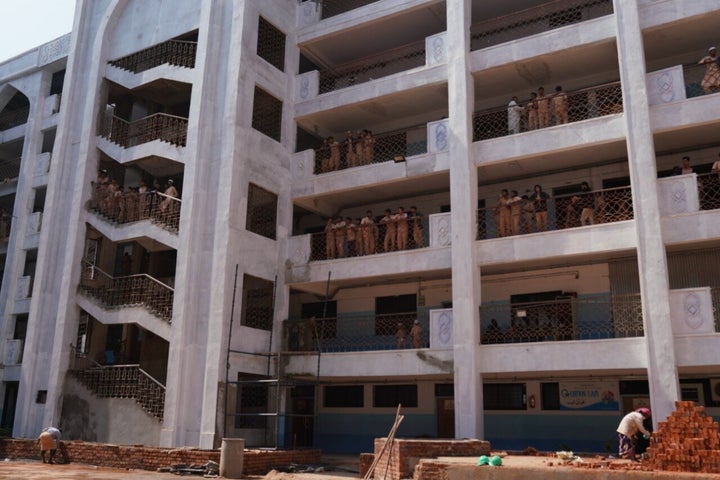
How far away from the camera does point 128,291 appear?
21391 millimetres

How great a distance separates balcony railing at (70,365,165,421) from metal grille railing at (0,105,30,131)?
1552 centimetres

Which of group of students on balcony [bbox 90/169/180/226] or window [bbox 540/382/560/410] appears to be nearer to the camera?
window [bbox 540/382/560/410]

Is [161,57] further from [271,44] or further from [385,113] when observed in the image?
[385,113]

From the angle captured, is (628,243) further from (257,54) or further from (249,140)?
(257,54)

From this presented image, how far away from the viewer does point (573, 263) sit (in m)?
19.7

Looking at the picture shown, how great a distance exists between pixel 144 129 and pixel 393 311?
34.3 feet

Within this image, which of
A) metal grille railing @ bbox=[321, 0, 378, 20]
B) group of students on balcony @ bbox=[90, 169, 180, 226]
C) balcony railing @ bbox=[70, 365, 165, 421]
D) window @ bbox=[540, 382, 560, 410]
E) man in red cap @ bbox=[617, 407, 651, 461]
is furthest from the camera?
metal grille railing @ bbox=[321, 0, 378, 20]

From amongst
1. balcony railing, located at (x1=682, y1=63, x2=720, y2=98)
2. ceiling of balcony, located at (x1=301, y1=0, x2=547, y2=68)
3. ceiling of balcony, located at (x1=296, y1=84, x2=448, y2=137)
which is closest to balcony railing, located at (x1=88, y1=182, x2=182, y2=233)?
ceiling of balcony, located at (x1=296, y1=84, x2=448, y2=137)

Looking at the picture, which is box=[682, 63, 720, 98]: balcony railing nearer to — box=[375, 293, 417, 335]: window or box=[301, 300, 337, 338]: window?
box=[375, 293, 417, 335]: window

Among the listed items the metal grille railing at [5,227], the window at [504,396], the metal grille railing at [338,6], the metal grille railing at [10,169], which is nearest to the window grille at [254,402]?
the window at [504,396]

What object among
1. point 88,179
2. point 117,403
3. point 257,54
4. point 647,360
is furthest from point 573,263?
point 88,179

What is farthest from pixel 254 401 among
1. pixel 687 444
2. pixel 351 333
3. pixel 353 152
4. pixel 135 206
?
pixel 687 444

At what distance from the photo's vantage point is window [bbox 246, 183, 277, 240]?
834 inches

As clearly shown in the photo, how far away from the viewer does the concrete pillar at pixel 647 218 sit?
15.3 metres
